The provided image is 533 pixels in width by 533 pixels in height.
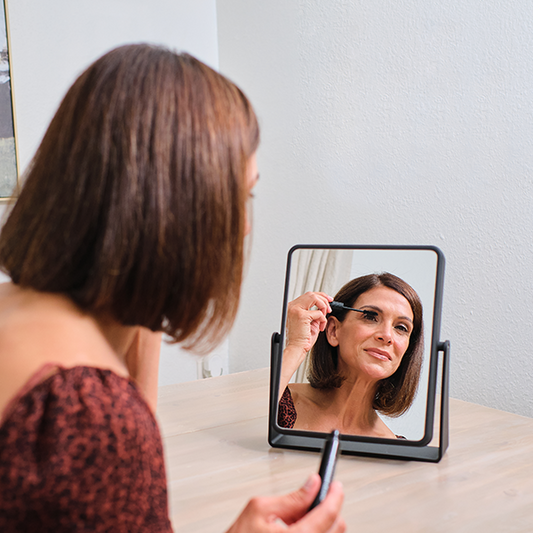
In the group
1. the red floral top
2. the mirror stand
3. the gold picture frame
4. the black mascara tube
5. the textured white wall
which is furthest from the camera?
the gold picture frame

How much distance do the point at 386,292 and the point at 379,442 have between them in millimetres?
212

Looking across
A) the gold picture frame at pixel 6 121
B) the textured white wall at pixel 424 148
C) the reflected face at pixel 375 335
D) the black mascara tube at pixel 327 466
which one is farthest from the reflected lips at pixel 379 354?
the gold picture frame at pixel 6 121

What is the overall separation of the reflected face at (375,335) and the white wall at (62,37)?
1287 mm

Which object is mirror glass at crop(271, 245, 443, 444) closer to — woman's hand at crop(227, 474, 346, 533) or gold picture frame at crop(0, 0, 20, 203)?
woman's hand at crop(227, 474, 346, 533)

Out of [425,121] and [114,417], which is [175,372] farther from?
[114,417]

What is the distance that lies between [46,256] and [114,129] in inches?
4.1

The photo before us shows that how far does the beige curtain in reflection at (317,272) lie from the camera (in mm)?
839

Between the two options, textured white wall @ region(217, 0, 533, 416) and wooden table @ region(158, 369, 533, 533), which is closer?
wooden table @ region(158, 369, 533, 533)

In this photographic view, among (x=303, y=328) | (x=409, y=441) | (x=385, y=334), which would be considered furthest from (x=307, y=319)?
(x=409, y=441)

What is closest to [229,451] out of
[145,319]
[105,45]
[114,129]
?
[145,319]

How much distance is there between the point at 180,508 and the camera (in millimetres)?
628

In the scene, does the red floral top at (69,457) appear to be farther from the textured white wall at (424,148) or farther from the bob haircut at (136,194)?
the textured white wall at (424,148)

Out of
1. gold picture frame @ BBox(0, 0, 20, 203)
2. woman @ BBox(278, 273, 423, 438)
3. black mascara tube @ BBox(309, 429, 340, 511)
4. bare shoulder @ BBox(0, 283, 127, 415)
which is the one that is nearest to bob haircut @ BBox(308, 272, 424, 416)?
woman @ BBox(278, 273, 423, 438)

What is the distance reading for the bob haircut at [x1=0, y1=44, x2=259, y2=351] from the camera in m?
0.40
